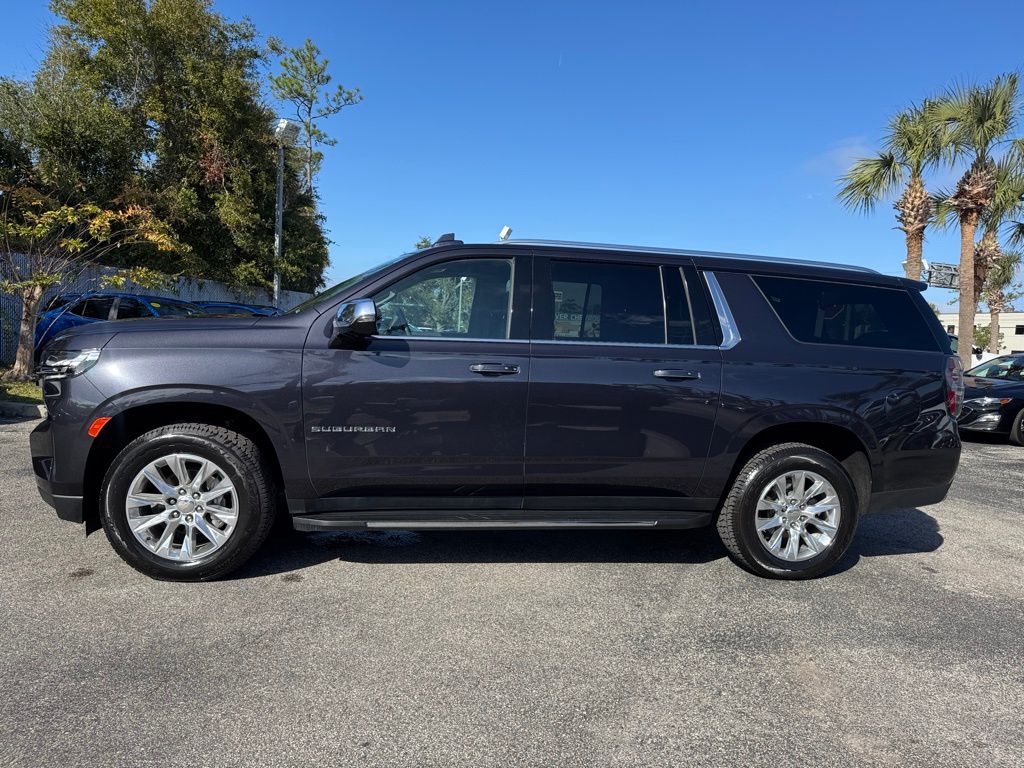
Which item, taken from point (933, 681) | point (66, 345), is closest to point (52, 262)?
point (66, 345)

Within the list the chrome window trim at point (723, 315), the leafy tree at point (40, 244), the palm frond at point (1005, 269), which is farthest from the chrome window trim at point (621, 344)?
the palm frond at point (1005, 269)

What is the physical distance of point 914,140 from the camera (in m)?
16.8

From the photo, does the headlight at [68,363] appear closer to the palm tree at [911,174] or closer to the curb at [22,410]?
the curb at [22,410]

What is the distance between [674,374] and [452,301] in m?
1.34

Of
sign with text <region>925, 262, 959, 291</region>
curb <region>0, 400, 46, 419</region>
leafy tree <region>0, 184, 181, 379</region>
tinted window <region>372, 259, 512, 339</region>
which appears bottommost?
curb <region>0, 400, 46, 419</region>

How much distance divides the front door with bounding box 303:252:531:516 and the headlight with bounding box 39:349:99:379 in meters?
1.09

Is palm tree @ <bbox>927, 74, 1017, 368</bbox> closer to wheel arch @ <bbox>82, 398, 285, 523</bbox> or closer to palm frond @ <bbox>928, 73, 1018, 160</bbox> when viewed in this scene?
palm frond @ <bbox>928, 73, 1018, 160</bbox>

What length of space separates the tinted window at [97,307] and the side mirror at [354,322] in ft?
34.1

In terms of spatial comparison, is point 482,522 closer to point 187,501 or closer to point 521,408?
point 521,408

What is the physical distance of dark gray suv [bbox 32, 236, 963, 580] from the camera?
11.3ft

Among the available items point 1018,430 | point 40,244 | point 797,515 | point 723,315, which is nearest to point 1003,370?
point 1018,430

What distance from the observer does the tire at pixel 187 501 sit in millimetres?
3412

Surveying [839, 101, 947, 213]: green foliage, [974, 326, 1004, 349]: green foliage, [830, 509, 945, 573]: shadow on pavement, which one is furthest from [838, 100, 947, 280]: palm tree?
[974, 326, 1004, 349]: green foliage

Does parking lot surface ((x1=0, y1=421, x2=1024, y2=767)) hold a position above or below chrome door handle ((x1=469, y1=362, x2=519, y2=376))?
below
